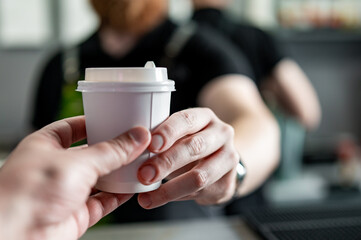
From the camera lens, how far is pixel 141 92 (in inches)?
13.9

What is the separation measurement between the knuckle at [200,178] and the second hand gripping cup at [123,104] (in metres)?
0.07

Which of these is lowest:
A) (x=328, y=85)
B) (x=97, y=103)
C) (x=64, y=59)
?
(x=328, y=85)

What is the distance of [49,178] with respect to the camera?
305 mm

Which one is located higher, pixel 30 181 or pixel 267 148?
pixel 30 181

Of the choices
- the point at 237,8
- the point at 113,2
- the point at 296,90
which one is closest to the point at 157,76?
the point at 113,2

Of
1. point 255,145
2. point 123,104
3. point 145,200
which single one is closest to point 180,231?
point 255,145

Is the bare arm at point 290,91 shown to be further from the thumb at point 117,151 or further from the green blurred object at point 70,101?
the thumb at point 117,151

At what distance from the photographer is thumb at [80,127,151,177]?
0.33 metres

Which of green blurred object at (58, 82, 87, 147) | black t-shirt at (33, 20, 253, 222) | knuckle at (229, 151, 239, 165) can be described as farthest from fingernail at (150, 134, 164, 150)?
black t-shirt at (33, 20, 253, 222)

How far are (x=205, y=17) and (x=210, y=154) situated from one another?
737 millimetres

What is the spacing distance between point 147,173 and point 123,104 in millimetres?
69

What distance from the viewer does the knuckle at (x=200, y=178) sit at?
0.42m

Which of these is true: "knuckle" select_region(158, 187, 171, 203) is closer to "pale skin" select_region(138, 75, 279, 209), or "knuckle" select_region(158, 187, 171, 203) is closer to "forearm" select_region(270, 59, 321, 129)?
"pale skin" select_region(138, 75, 279, 209)

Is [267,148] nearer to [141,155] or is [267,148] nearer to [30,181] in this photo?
[141,155]
